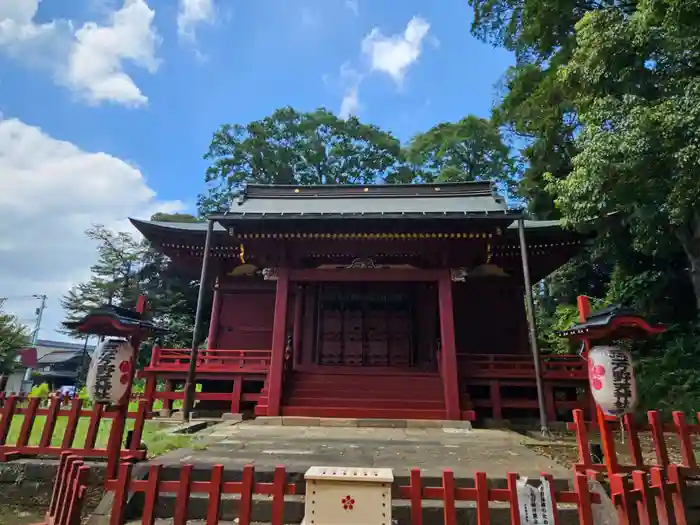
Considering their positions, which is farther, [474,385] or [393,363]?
[393,363]

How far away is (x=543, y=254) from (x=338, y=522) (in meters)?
→ 10.6

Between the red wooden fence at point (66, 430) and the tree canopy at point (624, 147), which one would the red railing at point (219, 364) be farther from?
the tree canopy at point (624, 147)

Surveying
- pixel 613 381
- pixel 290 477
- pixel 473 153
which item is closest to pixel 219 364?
pixel 290 477

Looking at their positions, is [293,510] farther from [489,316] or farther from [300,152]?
[300,152]

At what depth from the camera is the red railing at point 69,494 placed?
2971 mm

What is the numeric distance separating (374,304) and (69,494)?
10471 millimetres

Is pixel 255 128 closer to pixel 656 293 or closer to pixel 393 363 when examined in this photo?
pixel 393 363

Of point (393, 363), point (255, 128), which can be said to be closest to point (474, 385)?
point (393, 363)

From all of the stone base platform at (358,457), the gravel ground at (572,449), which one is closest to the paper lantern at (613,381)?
the stone base platform at (358,457)

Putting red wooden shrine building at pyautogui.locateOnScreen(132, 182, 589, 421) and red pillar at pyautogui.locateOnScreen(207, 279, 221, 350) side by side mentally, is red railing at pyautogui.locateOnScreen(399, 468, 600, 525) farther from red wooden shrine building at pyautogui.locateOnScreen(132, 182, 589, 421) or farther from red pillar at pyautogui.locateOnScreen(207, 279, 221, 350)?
red pillar at pyautogui.locateOnScreen(207, 279, 221, 350)

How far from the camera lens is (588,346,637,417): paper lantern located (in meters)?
4.29

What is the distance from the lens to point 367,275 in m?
10.6

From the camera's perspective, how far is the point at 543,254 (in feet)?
37.5

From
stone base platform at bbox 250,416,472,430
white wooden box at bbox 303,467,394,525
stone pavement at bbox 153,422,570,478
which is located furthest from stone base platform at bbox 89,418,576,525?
white wooden box at bbox 303,467,394,525
